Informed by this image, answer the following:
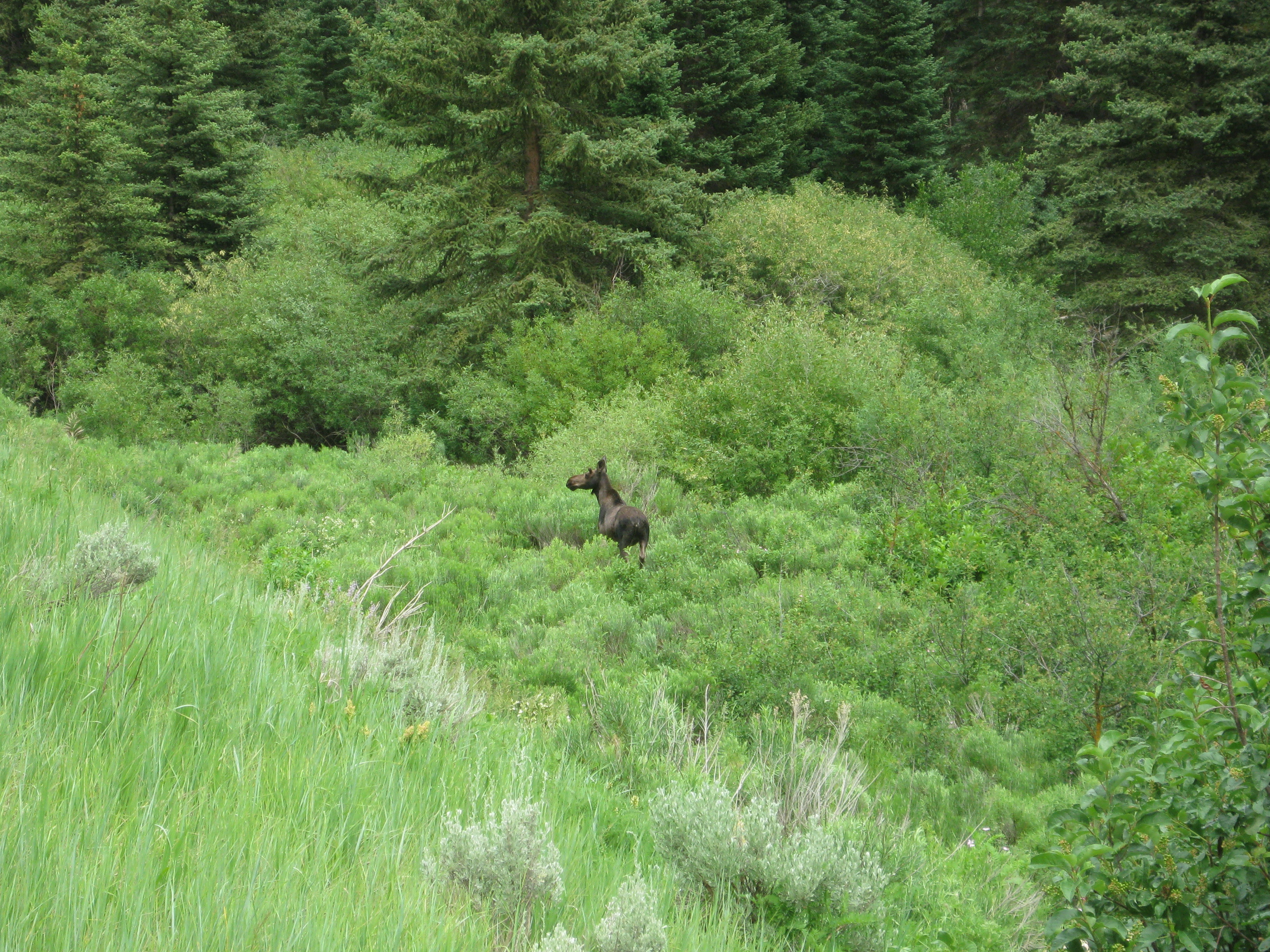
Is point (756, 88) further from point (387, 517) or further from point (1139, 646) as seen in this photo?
point (1139, 646)

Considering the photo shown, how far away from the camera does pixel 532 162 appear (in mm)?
18156

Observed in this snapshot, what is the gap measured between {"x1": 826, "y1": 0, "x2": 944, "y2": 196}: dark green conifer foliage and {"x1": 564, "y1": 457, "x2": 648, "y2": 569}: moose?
2375 centimetres

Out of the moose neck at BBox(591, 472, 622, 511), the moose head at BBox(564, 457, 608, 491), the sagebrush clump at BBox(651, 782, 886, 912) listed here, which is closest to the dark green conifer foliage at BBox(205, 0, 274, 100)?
the moose head at BBox(564, 457, 608, 491)

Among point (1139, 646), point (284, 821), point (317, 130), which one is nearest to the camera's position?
point (284, 821)

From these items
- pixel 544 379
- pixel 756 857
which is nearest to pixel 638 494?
pixel 544 379

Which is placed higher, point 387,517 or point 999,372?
point 999,372

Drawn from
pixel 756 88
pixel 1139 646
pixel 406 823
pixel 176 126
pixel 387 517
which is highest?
pixel 756 88

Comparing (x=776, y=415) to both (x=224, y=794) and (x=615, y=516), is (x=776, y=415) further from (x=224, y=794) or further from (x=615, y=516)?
(x=224, y=794)

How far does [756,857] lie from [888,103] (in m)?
32.5

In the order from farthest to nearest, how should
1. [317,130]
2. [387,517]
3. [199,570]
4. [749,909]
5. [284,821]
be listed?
[317,130] → [387,517] → [199,570] → [749,909] → [284,821]

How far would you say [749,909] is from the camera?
3.02 meters

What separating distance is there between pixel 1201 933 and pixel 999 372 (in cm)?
1240

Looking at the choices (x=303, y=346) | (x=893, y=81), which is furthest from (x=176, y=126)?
(x=893, y=81)

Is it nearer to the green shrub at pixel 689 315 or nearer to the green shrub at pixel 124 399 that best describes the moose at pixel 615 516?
the green shrub at pixel 689 315
